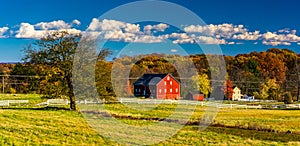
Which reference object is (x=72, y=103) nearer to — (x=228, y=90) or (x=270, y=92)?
(x=228, y=90)

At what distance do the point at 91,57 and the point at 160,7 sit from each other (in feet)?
43.0

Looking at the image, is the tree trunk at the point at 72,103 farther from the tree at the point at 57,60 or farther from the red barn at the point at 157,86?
the red barn at the point at 157,86

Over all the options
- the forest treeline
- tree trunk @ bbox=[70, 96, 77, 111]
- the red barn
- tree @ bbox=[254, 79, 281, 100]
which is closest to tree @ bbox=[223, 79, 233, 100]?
the forest treeline

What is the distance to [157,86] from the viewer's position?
6756cm

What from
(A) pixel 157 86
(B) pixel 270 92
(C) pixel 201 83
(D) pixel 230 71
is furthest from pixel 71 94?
(D) pixel 230 71

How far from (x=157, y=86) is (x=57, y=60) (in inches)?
1565

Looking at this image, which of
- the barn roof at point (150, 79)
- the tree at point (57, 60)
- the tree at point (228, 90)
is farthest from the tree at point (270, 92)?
the tree at point (57, 60)

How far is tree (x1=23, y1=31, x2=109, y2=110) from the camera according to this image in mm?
28500

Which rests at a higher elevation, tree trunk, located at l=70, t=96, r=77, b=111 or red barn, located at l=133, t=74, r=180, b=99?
red barn, located at l=133, t=74, r=180, b=99

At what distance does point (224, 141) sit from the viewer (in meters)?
15.6

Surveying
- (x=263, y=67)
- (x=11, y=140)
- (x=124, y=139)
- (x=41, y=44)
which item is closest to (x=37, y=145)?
(x=11, y=140)

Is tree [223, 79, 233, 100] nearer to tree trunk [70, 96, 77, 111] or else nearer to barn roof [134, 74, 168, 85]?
barn roof [134, 74, 168, 85]

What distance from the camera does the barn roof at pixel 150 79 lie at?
2638 inches

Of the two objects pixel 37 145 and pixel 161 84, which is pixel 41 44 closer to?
pixel 37 145
